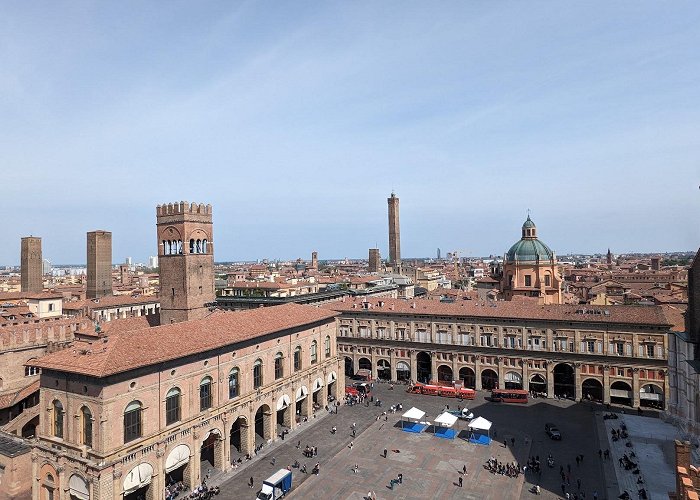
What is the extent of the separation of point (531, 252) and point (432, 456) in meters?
47.3

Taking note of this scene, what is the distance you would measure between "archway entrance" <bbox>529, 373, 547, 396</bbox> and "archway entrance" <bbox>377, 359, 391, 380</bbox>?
61.0ft

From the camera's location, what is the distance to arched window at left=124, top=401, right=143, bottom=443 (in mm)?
31641

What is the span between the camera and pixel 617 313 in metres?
54.8

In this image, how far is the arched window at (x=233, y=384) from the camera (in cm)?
4097

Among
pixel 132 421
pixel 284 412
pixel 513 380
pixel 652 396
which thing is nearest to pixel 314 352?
pixel 284 412

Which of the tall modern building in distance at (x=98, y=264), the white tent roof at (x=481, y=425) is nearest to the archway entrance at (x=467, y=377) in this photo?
the white tent roof at (x=481, y=425)

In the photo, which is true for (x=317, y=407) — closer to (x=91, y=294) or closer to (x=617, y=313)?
(x=617, y=313)

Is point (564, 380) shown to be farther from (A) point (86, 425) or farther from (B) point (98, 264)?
(B) point (98, 264)

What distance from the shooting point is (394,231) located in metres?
168

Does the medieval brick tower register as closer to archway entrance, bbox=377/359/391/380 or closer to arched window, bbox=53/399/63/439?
arched window, bbox=53/399/63/439

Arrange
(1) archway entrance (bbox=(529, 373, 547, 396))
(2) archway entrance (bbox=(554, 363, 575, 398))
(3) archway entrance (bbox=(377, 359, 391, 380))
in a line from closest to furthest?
1. (2) archway entrance (bbox=(554, 363, 575, 398))
2. (1) archway entrance (bbox=(529, 373, 547, 396))
3. (3) archway entrance (bbox=(377, 359, 391, 380))

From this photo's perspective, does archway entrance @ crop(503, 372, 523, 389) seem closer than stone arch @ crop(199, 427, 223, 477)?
No

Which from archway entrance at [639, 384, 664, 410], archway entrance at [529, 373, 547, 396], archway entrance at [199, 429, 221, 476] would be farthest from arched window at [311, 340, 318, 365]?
archway entrance at [639, 384, 664, 410]

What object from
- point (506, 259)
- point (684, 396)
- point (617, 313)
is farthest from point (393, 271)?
point (684, 396)
